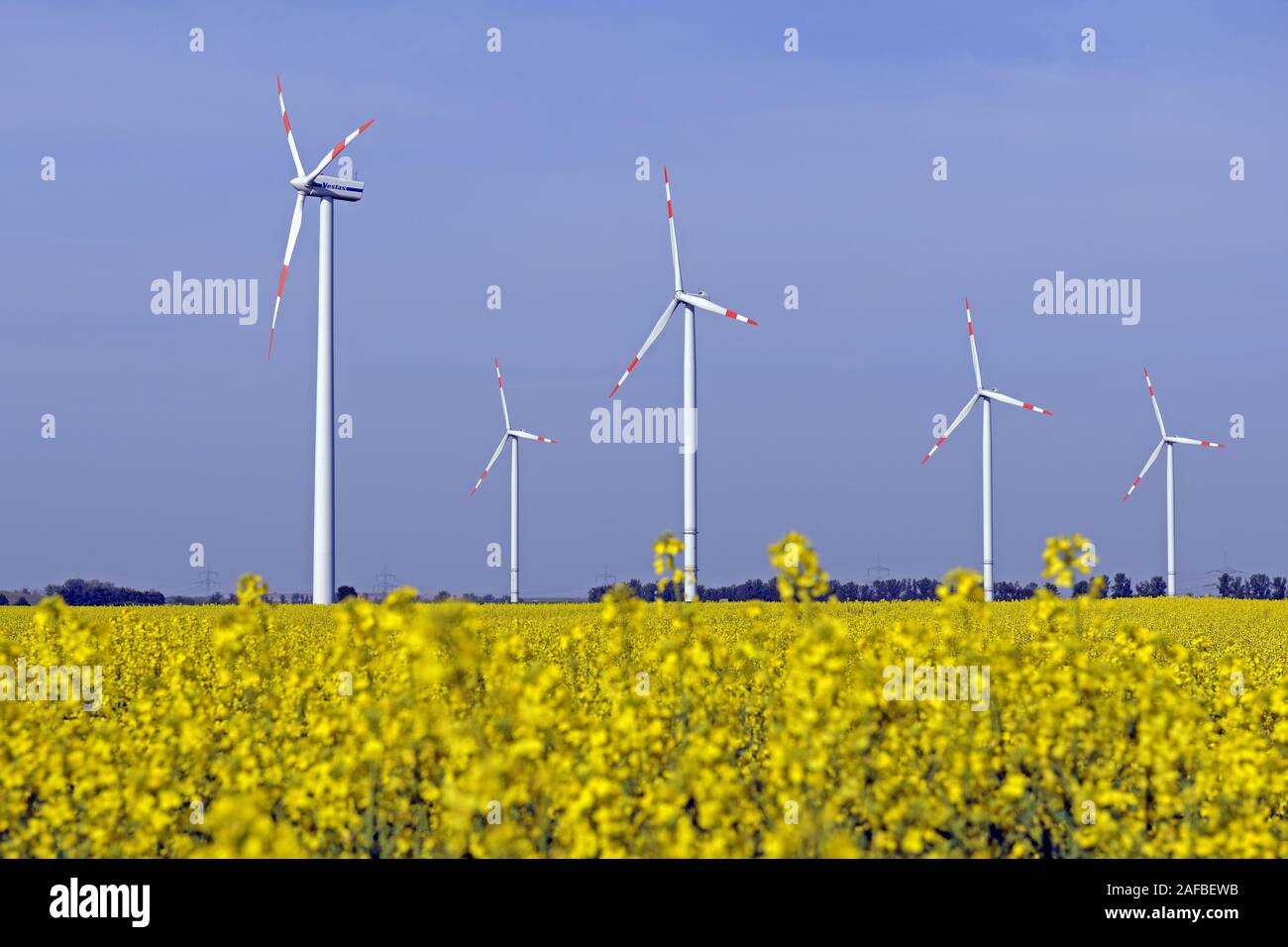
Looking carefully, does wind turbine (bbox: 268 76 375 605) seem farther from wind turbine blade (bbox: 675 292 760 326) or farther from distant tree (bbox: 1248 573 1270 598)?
distant tree (bbox: 1248 573 1270 598)

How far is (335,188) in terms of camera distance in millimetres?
46750

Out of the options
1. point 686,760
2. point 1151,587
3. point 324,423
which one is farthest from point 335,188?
point 1151,587

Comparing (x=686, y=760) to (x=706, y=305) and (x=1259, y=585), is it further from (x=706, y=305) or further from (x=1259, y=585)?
(x=1259, y=585)

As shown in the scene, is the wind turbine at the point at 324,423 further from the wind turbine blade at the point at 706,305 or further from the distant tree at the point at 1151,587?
the distant tree at the point at 1151,587

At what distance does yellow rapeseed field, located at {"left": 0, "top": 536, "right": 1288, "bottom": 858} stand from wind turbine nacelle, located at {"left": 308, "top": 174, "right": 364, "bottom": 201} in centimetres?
3611

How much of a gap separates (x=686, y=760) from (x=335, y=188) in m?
41.7

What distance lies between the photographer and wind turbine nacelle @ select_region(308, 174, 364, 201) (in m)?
46.4

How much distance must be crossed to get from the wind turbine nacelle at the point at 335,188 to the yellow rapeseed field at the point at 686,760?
36.1m

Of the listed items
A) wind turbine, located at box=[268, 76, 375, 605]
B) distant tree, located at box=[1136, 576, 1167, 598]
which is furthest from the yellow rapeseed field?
distant tree, located at box=[1136, 576, 1167, 598]

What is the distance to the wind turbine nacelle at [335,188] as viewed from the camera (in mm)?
46406
